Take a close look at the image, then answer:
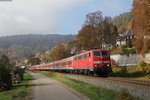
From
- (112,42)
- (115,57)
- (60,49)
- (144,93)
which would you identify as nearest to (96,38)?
(112,42)

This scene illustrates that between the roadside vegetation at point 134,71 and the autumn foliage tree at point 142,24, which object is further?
the roadside vegetation at point 134,71

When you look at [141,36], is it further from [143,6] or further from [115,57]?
[115,57]

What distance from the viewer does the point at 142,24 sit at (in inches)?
1065

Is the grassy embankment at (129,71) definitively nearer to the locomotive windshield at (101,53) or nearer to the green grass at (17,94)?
the locomotive windshield at (101,53)

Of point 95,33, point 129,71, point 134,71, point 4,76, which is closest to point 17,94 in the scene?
point 4,76

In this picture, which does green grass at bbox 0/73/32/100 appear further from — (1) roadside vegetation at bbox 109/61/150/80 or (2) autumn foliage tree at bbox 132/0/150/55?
(2) autumn foliage tree at bbox 132/0/150/55

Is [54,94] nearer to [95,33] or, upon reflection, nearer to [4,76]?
[4,76]

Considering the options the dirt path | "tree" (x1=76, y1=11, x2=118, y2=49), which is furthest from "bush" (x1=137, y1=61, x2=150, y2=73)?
"tree" (x1=76, y1=11, x2=118, y2=49)

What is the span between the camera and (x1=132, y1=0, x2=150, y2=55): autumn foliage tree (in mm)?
26297

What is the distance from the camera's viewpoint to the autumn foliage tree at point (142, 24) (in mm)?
26297

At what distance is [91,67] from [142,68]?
278 inches

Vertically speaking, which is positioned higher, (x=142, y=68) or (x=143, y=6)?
(x=143, y=6)

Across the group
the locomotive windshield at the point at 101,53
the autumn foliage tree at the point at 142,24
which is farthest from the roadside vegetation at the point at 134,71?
the locomotive windshield at the point at 101,53

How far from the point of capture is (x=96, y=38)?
209ft
